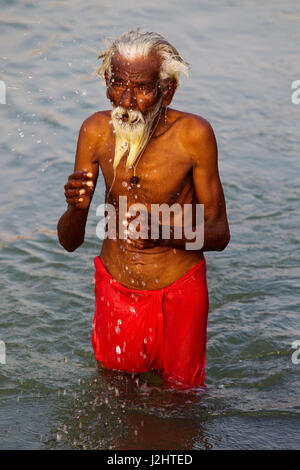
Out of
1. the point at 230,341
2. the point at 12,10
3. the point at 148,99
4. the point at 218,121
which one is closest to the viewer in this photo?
the point at 148,99

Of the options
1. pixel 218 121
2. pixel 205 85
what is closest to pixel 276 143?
Result: pixel 218 121

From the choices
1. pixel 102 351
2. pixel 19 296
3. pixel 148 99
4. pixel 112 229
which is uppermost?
pixel 148 99

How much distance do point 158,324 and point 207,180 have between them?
78 cm

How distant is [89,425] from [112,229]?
1.04 metres

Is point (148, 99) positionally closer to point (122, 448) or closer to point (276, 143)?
point (122, 448)

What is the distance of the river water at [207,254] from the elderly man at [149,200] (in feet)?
1.06

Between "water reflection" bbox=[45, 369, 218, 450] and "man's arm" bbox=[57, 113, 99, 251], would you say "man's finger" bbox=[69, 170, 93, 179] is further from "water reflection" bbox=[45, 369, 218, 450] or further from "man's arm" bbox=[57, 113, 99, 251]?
"water reflection" bbox=[45, 369, 218, 450]

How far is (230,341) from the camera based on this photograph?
563cm

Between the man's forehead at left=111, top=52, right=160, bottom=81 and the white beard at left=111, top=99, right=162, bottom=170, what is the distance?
0.49 feet

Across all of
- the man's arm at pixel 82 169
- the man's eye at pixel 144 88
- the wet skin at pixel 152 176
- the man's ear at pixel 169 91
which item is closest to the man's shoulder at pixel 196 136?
the wet skin at pixel 152 176

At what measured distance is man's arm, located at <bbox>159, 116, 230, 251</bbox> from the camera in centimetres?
399

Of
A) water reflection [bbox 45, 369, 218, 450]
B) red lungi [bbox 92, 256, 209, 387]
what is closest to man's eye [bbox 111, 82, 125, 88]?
A: red lungi [bbox 92, 256, 209, 387]

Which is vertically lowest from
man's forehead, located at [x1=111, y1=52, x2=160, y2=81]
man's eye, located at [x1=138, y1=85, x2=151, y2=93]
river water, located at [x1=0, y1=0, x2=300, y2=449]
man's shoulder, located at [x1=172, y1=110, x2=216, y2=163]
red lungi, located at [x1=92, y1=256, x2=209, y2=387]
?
river water, located at [x1=0, y1=0, x2=300, y2=449]

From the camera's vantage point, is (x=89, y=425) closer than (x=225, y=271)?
Yes
